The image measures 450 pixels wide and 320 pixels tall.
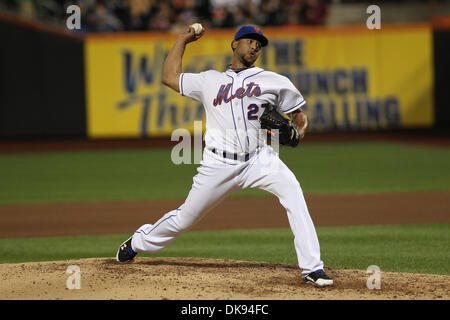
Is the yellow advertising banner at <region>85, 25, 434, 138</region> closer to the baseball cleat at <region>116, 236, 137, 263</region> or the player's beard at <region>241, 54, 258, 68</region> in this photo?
the baseball cleat at <region>116, 236, 137, 263</region>

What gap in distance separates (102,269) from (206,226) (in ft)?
10.5

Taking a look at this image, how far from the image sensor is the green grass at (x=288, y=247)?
686cm

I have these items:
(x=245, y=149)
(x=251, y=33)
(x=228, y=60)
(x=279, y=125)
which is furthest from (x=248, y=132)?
(x=228, y=60)

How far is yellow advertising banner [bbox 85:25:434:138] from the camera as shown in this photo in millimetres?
20953

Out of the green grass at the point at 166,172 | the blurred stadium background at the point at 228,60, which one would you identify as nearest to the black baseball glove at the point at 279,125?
the green grass at the point at 166,172

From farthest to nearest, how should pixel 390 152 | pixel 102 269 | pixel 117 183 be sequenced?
pixel 390 152 → pixel 117 183 → pixel 102 269

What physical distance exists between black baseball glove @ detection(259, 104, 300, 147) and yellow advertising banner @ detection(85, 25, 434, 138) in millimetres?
15446

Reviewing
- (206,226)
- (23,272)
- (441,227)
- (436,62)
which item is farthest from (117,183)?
(436,62)

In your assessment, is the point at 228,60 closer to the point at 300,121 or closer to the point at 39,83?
the point at 39,83

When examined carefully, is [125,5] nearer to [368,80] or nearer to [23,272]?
[368,80]

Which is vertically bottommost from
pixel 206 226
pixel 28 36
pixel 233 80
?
pixel 206 226
